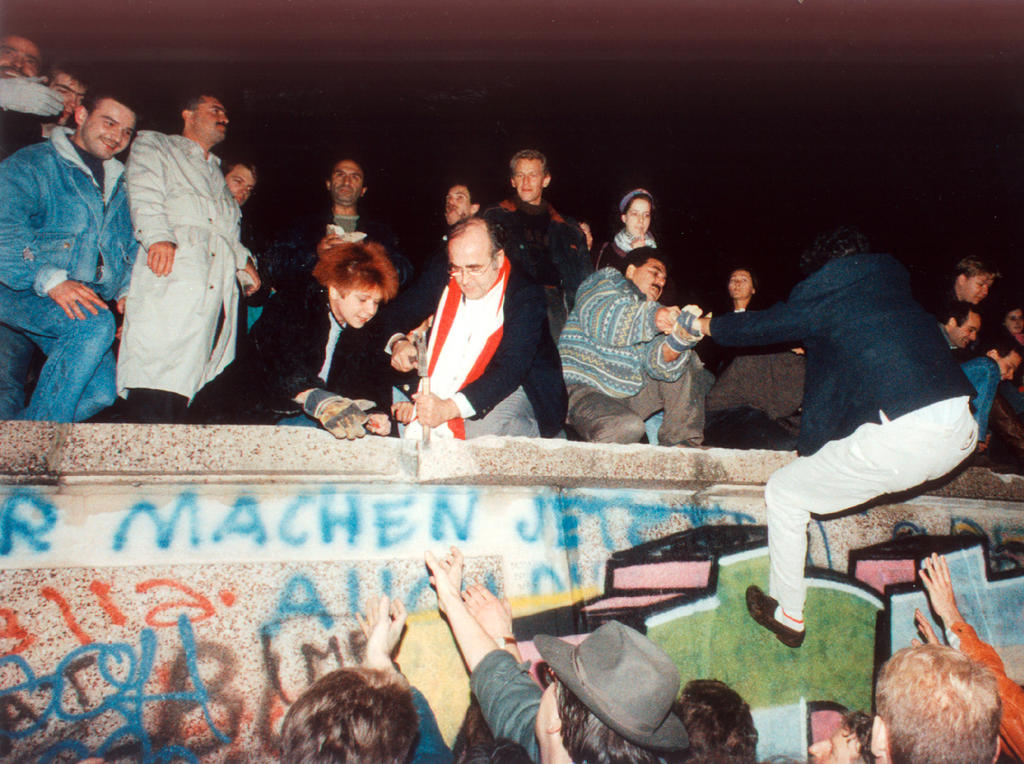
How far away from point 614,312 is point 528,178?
1.43 metres

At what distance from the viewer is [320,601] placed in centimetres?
296

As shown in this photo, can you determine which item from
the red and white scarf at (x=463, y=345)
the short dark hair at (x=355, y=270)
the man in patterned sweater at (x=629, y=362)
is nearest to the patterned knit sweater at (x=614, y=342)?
the man in patterned sweater at (x=629, y=362)

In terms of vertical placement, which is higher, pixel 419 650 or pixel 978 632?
pixel 419 650

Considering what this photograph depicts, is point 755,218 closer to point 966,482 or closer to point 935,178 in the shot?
point 935,178

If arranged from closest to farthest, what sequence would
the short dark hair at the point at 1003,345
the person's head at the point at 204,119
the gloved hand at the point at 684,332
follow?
the gloved hand at the point at 684,332 < the person's head at the point at 204,119 < the short dark hair at the point at 1003,345

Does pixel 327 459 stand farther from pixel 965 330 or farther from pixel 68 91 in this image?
pixel 965 330

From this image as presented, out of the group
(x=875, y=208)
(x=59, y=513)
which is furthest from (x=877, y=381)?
(x=875, y=208)

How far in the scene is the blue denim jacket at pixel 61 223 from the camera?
9.37 ft

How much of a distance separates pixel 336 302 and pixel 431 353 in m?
0.62

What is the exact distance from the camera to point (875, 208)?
342 inches

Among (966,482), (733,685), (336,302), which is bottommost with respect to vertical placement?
(733,685)

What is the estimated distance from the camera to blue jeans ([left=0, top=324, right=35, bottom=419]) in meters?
2.86

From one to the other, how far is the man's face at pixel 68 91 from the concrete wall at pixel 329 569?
2040 millimetres

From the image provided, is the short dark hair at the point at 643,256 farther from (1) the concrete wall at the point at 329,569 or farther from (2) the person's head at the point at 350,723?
(2) the person's head at the point at 350,723
